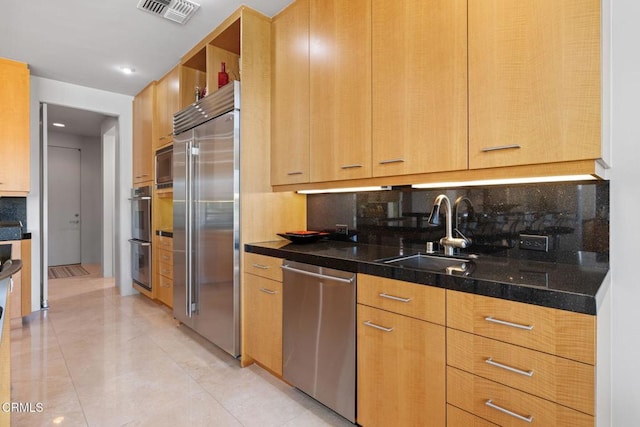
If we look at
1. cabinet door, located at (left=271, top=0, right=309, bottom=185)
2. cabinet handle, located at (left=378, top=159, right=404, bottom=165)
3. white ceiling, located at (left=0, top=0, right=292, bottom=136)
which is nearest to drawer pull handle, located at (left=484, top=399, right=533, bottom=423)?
cabinet handle, located at (left=378, top=159, right=404, bottom=165)

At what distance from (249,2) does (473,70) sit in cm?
180

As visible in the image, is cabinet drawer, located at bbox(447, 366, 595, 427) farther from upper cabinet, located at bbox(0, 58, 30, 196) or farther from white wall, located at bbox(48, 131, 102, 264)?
white wall, located at bbox(48, 131, 102, 264)

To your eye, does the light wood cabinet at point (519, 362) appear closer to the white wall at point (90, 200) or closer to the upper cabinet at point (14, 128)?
the upper cabinet at point (14, 128)

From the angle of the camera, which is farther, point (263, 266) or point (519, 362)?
point (263, 266)

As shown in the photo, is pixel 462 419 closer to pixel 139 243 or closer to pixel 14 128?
pixel 139 243

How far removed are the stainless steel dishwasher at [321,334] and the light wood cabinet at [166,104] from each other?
8.13 feet

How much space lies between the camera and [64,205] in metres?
6.66

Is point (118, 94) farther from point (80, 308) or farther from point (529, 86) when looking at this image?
Result: point (529, 86)

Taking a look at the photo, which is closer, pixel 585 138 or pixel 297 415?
pixel 585 138

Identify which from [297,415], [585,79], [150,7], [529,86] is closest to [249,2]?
[150,7]

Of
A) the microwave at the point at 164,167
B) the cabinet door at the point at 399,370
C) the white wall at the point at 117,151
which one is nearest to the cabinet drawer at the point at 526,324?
the cabinet door at the point at 399,370

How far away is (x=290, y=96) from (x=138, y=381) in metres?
2.24

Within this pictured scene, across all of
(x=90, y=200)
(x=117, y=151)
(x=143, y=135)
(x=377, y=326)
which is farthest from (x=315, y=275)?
(x=90, y=200)

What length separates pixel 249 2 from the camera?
241cm
